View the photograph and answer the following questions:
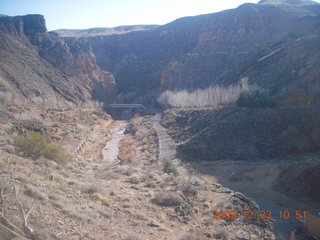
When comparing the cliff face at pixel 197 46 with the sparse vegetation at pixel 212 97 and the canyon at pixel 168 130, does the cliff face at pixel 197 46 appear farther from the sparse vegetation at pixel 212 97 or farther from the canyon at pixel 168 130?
the sparse vegetation at pixel 212 97

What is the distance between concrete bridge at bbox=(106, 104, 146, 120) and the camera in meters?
72.7

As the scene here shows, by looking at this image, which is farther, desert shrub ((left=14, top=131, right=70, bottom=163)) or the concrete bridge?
the concrete bridge

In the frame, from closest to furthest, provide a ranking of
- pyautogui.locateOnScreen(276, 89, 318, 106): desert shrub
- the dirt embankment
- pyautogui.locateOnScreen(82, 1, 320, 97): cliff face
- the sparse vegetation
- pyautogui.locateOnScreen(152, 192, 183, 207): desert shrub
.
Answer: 1. pyautogui.locateOnScreen(152, 192, 183, 207): desert shrub
2. the dirt embankment
3. pyautogui.locateOnScreen(276, 89, 318, 106): desert shrub
4. the sparse vegetation
5. pyautogui.locateOnScreen(82, 1, 320, 97): cliff face

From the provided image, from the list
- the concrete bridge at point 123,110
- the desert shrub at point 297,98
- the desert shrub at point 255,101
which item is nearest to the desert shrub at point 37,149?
the desert shrub at point 255,101

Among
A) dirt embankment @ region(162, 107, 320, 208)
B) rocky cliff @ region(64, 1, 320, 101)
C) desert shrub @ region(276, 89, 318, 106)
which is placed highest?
rocky cliff @ region(64, 1, 320, 101)

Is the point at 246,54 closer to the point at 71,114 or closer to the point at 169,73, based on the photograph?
the point at 169,73

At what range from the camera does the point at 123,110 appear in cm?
7650

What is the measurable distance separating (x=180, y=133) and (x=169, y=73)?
146 feet

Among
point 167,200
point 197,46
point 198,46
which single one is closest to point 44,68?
point 198,46

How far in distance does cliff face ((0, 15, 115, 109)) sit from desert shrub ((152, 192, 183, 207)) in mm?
38396

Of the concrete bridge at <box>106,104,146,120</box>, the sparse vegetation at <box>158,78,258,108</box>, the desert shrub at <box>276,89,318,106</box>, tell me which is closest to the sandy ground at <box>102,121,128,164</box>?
the concrete bridge at <box>106,104,146,120</box>

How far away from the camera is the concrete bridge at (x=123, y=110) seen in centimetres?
7269

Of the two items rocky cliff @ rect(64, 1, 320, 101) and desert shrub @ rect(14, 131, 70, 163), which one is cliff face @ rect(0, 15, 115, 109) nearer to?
rocky cliff @ rect(64, 1, 320, 101)

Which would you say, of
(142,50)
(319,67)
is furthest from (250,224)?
(142,50)
